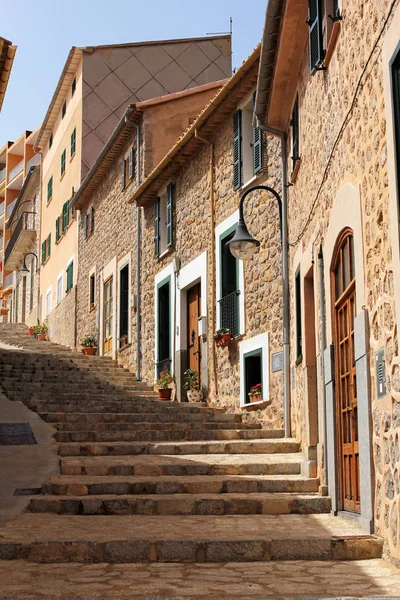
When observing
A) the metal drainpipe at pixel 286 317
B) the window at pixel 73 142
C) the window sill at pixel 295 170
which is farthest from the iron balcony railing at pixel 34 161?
the window sill at pixel 295 170

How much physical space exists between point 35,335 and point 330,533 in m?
23.5

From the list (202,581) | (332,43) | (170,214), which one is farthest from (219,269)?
(202,581)

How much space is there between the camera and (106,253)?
882 inches

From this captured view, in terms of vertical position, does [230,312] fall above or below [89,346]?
below

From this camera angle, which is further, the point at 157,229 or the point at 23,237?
the point at 23,237

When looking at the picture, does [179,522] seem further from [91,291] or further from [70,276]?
[70,276]

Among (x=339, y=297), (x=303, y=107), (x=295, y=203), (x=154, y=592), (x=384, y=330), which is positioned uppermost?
(x=303, y=107)

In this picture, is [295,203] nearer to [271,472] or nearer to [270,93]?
[270,93]

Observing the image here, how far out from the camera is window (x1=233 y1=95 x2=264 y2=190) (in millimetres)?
13867

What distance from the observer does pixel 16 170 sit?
5303cm

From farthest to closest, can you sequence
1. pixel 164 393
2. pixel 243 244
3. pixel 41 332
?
pixel 41 332
pixel 164 393
pixel 243 244

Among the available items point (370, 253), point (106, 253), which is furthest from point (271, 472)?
point (106, 253)

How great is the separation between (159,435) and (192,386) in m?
3.89

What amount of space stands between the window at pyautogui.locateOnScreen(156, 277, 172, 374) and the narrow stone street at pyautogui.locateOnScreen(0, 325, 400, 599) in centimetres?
416
